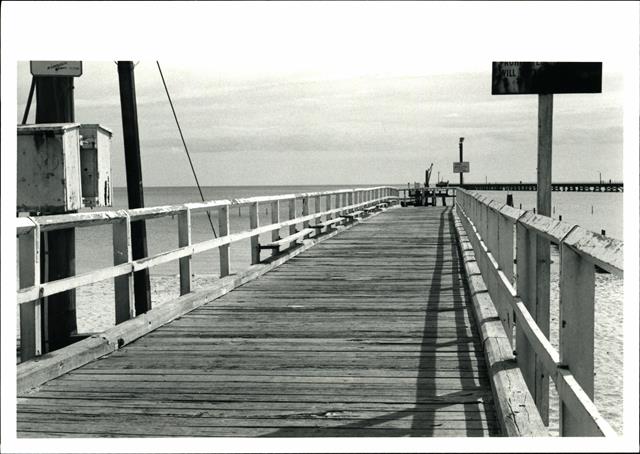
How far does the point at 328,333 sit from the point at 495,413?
2648mm

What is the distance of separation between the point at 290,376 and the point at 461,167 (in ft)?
156

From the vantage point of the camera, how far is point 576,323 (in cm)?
309

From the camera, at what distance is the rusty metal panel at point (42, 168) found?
5.77m

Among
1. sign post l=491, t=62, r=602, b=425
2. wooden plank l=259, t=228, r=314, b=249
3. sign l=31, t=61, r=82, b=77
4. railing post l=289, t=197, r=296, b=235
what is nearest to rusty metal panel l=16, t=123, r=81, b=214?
sign l=31, t=61, r=82, b=77

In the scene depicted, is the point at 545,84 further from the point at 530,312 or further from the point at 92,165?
the point at 92,165

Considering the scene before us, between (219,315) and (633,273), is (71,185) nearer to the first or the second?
(219,315)

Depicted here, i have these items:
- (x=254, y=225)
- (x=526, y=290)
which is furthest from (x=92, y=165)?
(x=254, y=225)

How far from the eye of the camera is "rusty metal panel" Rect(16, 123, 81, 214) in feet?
18.9

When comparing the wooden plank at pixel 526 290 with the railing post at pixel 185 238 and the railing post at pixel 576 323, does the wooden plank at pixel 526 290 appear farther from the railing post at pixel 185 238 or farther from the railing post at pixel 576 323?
the railing post at pixel 185 238

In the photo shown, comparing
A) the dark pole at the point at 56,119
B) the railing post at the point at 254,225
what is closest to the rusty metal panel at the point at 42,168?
the dark pole at the point at 56,119

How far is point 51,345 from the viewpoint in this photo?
28.3 ft

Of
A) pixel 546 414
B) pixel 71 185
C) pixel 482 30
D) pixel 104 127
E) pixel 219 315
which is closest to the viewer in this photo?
pixel 482 30

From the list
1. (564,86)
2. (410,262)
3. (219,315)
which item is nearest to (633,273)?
(564,86)

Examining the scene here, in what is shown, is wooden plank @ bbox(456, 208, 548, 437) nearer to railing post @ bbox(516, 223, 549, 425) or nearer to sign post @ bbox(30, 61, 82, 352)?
railing post @ bbox(516, 223, 549, 425)
